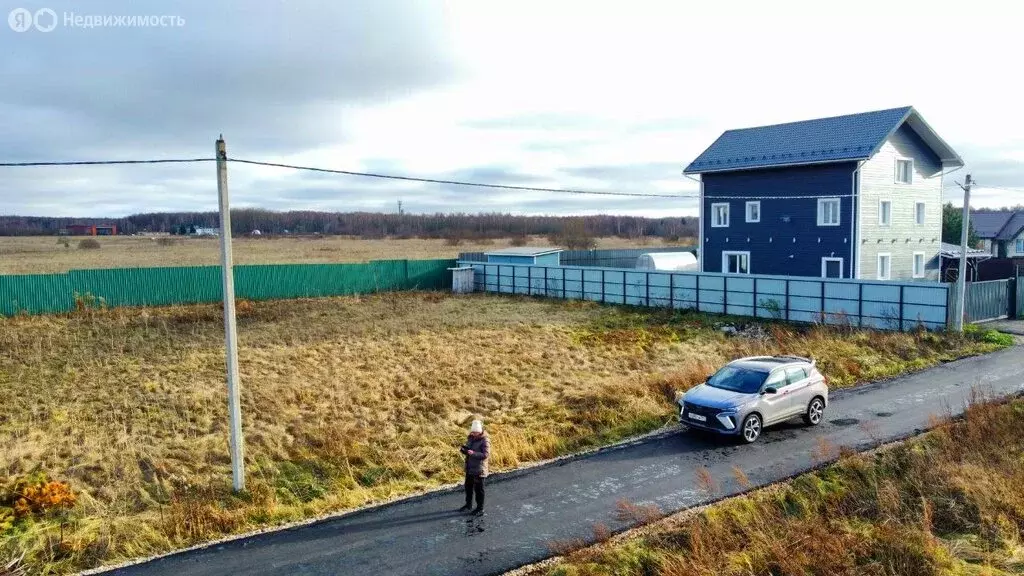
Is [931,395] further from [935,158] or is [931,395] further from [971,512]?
[935,158]

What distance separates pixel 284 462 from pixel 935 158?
129 feet

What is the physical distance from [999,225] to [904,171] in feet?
122

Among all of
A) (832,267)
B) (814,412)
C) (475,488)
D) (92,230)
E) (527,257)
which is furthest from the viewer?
(92,230)

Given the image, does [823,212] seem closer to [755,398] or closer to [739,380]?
[739,380]

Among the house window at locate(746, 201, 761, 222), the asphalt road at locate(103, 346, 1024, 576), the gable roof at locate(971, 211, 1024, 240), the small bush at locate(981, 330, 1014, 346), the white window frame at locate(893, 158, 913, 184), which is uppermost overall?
the white window frame at locate(893, 158, 913, 184)

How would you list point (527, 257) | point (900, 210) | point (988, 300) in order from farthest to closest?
point (527, 257) → point (900, 210) → point (988, 300)

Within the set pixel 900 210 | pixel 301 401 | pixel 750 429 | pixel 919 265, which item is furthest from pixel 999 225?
pixel 301 401

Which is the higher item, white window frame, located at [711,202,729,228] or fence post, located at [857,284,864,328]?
white window frame, located at [711,202,729,228]

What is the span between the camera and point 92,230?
422 feet

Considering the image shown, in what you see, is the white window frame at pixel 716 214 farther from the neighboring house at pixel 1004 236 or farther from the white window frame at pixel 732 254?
the neighboring house at pixel 1004 236

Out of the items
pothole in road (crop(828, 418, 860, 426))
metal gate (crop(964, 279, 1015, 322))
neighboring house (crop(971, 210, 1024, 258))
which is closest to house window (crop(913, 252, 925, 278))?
metal gate (crop(964, 279, 1015, 322))

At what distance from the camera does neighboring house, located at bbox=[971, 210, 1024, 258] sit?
6197 cm

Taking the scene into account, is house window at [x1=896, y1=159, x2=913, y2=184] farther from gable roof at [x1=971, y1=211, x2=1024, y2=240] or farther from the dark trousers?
gable roof at [x1=971, y1=211, x2=1024, y2=240]

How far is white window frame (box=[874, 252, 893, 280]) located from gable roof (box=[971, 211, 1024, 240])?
36435mm
